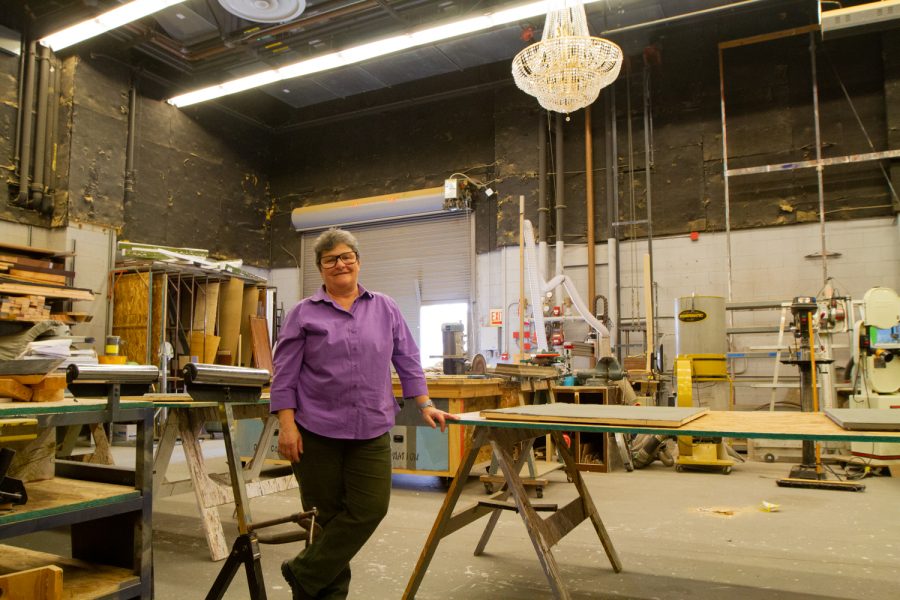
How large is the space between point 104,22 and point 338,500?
7421mm

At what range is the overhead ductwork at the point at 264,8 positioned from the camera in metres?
6.66

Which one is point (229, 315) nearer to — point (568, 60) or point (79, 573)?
point (568, 60)

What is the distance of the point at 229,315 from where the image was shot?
9.02 metres

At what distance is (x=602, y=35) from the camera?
835 centimetres

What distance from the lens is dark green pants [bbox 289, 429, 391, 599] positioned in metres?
2.03

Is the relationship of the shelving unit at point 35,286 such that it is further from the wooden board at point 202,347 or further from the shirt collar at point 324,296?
the shirt collar at point 324,296

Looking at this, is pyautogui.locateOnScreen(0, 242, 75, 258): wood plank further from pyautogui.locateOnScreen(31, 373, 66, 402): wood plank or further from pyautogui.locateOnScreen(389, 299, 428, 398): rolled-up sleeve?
pyautogui.locateOnScreen(389, 299, 428, 398): rolled-up sleeve

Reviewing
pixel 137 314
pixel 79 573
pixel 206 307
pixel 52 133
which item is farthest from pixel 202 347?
pixel 79 573

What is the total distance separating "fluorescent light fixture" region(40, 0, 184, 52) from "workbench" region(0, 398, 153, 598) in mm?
6250

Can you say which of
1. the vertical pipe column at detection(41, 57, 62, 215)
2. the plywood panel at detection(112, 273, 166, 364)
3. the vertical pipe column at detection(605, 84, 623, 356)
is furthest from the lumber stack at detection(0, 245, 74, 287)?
the vertical pipe column at detection(605, 84, 623, 356)

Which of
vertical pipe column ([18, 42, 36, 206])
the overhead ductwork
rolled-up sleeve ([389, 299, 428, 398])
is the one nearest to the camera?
rolled-up sleeve ([389, 299, 428, 398])

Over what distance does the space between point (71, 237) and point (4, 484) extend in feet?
23.5

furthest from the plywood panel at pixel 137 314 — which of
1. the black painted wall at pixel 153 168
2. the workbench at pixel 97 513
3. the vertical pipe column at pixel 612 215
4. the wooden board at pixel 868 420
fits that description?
the wooden board at pixel 868 420

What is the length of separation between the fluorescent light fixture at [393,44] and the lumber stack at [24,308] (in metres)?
3.83
